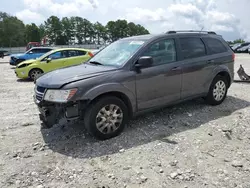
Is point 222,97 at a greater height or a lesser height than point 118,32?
lesser

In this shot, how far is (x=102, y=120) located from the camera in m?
4.29

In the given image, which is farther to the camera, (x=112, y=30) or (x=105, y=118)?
(x=112, y=30)

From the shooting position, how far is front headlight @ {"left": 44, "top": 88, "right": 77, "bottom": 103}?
13.1 feet

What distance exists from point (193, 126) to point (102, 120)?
185 centimetres

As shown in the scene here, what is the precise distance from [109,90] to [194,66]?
221cm

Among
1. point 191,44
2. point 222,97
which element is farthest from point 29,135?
point 222,97

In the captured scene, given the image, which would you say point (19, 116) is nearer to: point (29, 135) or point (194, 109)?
point (29, 135)

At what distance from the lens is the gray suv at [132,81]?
414cm

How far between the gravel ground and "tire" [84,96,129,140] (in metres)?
0.15

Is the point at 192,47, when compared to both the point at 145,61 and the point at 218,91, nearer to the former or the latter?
the point at 218,91

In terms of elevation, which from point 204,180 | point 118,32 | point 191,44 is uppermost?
point 118,32

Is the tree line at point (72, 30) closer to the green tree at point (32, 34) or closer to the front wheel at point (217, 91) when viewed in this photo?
the green tree at point (32, 34)

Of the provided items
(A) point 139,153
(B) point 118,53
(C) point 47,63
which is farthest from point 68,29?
(A) point 139,153

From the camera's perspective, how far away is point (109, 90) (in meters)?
4.27
